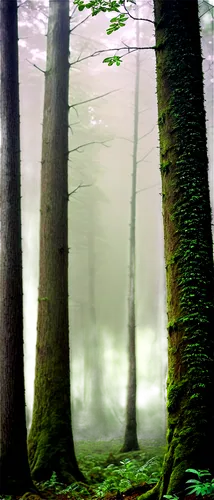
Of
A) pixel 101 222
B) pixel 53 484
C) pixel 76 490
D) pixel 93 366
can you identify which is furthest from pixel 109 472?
pixel 101 222

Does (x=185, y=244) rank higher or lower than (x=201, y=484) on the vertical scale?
higher

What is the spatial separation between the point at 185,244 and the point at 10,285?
319cm

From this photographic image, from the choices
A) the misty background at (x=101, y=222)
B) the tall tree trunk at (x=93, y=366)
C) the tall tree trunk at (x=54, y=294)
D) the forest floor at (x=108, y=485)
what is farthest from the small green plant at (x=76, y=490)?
the tall tree trunk at (x=93, y=366)

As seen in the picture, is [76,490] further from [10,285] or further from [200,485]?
[200,485]

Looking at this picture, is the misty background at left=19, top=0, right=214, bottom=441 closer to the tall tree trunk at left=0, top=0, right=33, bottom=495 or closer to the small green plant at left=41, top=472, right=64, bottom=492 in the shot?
the tall tree trunk at left=0, top=0, right=33, bottom=495

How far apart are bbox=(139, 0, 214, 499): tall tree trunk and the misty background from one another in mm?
10560

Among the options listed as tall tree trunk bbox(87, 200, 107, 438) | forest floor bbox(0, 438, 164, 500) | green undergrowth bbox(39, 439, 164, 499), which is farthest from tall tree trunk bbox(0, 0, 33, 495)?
tall tree trunk bbox(87, 200, 107, 438)

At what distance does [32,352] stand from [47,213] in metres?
21.1

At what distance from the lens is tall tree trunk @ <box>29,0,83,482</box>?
730 centimetres

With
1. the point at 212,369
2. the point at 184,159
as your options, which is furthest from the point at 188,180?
the point at 212,369

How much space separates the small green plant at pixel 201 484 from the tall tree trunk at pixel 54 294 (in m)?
4.12

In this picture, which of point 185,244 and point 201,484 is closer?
point 201,484

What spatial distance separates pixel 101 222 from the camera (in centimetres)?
2958

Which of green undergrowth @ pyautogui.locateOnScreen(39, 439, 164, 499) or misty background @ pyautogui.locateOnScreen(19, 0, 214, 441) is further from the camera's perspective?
misty background @ pyautogui.locateOnScreen(19, 0, 214, 441)
